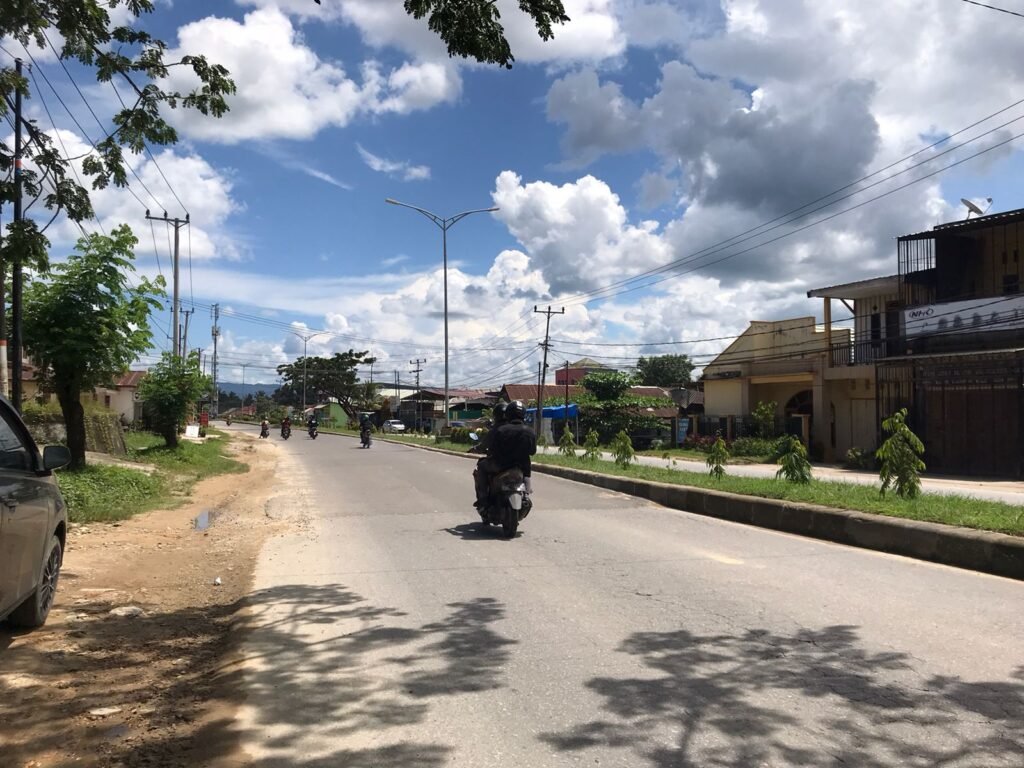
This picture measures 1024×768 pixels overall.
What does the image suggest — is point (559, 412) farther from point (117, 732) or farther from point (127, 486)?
point (117, 732)

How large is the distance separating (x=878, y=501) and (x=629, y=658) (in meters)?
6.61

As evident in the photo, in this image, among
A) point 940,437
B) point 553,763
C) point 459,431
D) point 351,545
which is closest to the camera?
point 553,763

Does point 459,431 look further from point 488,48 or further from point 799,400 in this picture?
point 488,48

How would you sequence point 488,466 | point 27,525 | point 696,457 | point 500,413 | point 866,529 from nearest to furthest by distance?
1. point 27,525
2. point 866,529
3. point 488,466
4. point 500,413
5. point 696,457

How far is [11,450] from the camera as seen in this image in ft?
16.1

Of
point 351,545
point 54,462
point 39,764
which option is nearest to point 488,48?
point 54,462

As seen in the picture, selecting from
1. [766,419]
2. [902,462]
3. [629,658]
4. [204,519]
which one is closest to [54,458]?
[629,658]

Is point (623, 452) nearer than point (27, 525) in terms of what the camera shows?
No

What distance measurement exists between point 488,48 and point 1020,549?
21.4 ft

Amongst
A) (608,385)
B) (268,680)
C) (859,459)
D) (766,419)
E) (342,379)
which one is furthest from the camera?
(342,379)

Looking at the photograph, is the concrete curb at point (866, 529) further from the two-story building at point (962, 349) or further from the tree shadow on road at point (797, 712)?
the two-story building at point (962, 349)

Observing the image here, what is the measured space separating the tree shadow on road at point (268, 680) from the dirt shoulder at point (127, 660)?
0.01 metres

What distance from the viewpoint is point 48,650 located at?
501 centimetres

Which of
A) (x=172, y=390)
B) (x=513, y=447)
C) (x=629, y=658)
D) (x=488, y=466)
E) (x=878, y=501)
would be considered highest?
(x=172, y=390)
